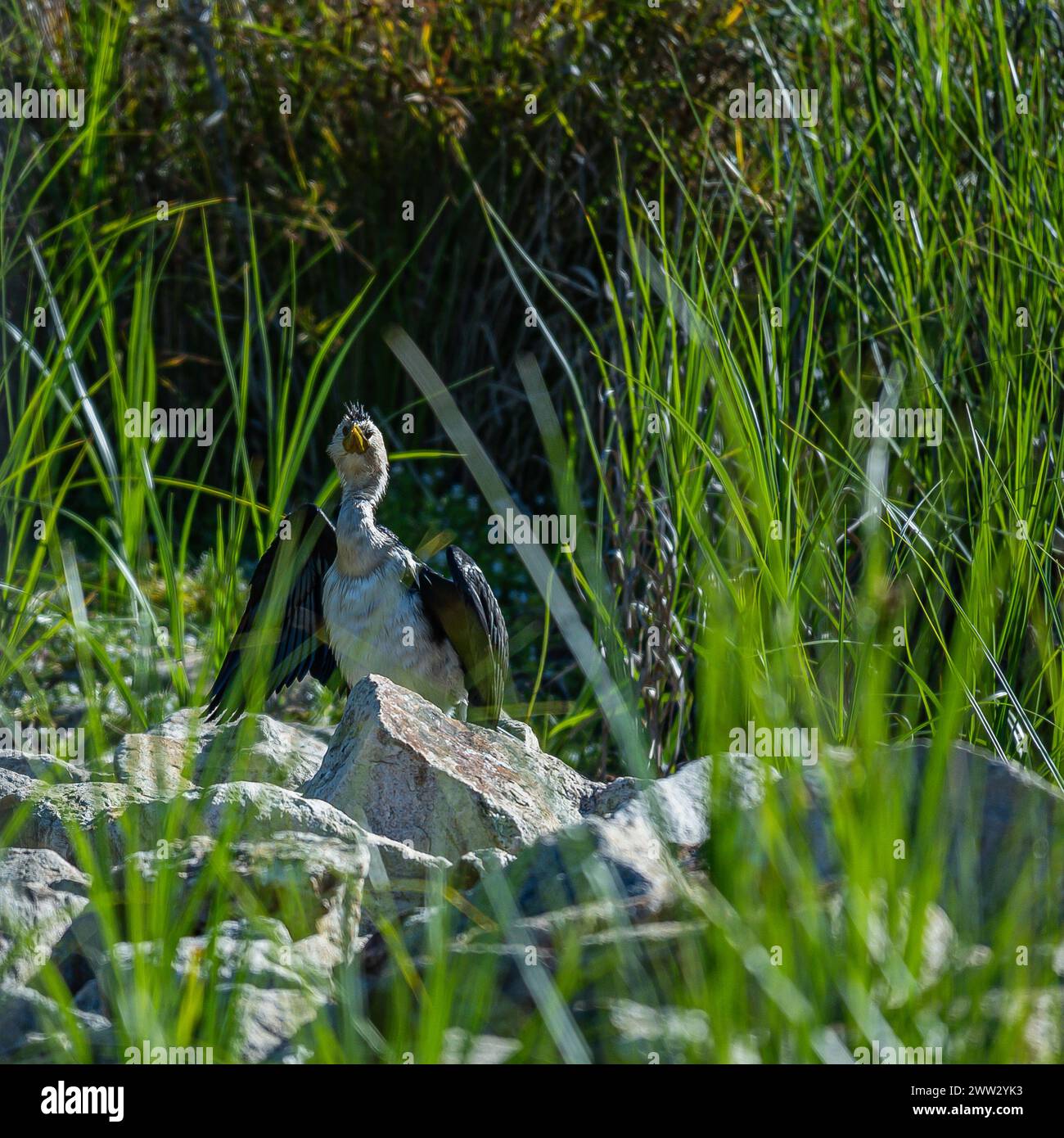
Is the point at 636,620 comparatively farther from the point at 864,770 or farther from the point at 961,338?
the point at 864,770

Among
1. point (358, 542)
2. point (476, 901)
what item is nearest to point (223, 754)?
point (358, 542)

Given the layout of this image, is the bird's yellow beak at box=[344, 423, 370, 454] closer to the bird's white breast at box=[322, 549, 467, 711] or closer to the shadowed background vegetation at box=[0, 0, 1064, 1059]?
the shadowed background vegetation at box=[0, 0, 1064, 1059]

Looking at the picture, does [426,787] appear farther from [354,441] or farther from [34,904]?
[354,441]

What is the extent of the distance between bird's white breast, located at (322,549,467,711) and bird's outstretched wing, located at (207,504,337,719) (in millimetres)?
112

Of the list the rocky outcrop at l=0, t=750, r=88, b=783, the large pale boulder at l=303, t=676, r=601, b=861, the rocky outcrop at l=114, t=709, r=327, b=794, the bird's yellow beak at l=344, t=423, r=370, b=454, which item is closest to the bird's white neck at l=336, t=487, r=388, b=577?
the bird's yellow beak at l=344, t=423, r=370, b=454

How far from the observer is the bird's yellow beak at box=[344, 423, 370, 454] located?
3609 mm

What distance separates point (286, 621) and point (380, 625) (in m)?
0.39

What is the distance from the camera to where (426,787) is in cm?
272

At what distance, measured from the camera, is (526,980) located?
1.76m

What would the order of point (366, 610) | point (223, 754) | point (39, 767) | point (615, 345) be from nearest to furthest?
point (39, 767), point (223, 754), point (366, 610), point (615, 345)

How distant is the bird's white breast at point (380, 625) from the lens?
11.6 feet

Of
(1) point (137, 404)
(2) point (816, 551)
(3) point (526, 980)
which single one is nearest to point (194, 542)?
(1) point (137, 404)

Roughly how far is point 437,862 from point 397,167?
4499 mm

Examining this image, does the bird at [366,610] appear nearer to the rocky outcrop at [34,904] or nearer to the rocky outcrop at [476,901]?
the rocky outcrop at [476,901]
